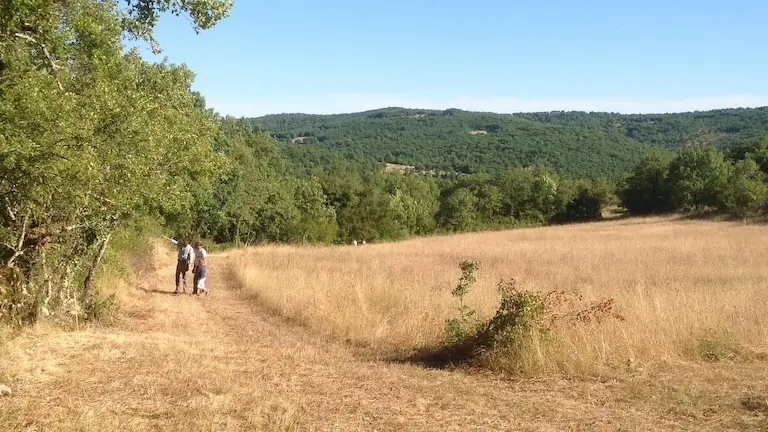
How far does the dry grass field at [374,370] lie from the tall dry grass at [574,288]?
40 millimetres

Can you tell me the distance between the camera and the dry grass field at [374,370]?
19.5ft

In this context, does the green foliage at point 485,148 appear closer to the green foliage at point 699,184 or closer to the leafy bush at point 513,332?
the green foliage at point 699,184

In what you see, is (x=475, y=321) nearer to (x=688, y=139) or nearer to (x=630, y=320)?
(x=630, y=320)

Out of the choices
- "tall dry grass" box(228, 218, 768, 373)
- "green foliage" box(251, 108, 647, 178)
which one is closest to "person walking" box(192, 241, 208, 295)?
"tall dry grass" box(228, 218, 768, 373)

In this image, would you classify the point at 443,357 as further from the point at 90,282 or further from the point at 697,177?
the point at 697,177

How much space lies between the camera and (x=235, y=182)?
145 feet

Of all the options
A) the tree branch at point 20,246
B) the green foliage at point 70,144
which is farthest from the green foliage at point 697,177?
the tree branch at point 20,246

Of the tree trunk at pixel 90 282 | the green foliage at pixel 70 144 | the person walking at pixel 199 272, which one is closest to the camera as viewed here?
the green foliage at pixel 70 144

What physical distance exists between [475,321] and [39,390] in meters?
5.41

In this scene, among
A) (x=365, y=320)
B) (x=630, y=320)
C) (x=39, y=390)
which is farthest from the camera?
(x=365, y=320)

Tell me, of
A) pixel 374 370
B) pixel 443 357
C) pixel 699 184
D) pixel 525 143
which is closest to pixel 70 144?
pixel 374 370

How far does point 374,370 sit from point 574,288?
304 inches

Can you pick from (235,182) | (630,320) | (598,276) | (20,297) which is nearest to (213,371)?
(20,297)

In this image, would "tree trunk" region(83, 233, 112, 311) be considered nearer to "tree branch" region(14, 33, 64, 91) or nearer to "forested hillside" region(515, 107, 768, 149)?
"tree branch" region(14, 33, 64, 91)
